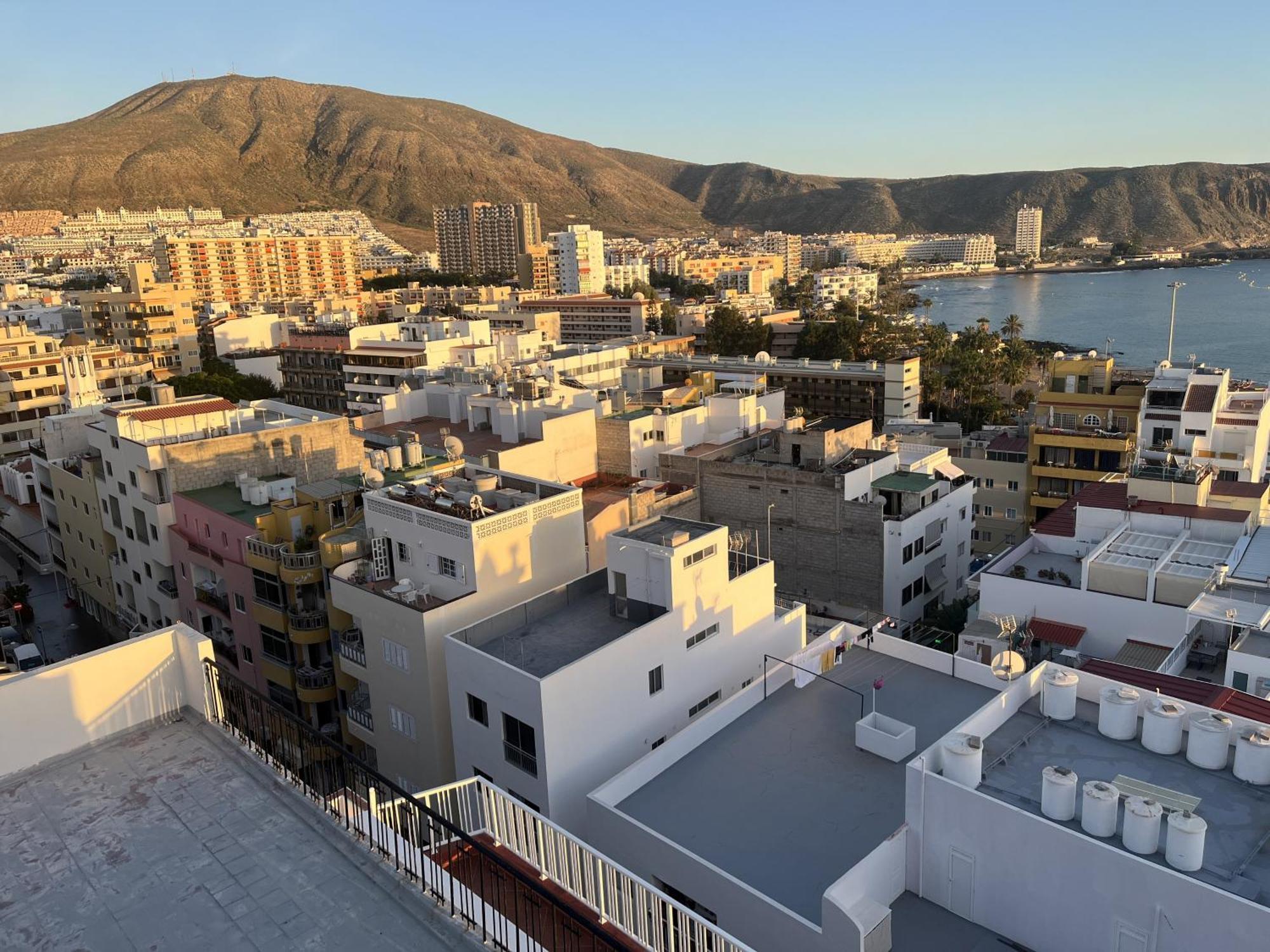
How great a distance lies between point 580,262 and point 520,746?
13722 centimetres

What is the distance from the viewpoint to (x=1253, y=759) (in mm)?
10750

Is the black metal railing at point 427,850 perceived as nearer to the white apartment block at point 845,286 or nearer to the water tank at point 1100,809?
the water tank at point 1100,809

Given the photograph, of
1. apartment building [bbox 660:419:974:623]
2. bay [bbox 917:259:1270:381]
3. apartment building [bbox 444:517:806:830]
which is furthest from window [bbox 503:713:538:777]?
bay [bbox 917:259:1270:381]

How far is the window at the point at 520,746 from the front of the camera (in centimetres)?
1491

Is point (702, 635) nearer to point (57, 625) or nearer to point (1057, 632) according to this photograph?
point (1057, 632)

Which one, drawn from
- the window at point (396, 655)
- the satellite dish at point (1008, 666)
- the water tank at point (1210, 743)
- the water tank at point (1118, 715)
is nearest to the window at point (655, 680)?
the window at point (396, 655)

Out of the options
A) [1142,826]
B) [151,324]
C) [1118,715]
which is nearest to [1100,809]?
[1142,826]

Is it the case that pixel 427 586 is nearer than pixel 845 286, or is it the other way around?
pixel 427 586

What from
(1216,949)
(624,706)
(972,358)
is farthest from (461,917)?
(972,358)

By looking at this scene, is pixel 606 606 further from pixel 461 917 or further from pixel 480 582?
pixel 461 917

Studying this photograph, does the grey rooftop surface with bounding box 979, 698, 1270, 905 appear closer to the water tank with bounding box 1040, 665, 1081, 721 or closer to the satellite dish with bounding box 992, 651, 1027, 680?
the water tank with bounding box 1040, 665, 1081, 721

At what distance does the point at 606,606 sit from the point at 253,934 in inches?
470

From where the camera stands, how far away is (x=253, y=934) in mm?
6594

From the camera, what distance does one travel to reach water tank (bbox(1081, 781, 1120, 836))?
9664 mm
